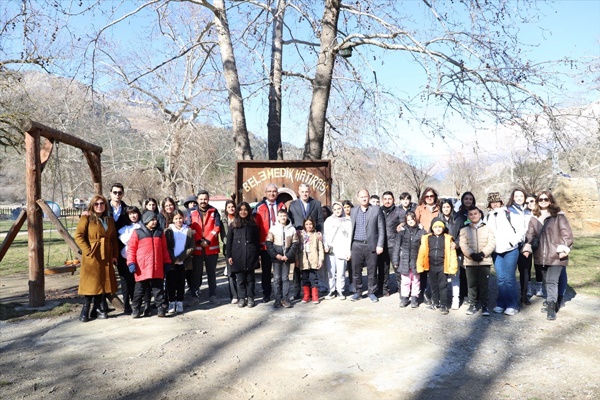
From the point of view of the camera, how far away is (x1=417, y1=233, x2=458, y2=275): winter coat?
22.1 ft

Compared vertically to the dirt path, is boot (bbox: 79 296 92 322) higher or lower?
higher

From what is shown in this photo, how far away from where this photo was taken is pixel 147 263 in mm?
6402

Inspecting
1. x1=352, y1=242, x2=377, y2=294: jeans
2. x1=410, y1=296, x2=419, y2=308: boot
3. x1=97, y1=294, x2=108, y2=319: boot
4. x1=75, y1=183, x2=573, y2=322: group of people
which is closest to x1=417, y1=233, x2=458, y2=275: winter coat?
x1=75, y1=183, x2=573, y2=322: group of people

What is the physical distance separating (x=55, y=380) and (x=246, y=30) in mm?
8425

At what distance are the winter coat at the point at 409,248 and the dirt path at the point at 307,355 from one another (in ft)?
2.15

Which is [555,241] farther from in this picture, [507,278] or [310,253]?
[310,253]

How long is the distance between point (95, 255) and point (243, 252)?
2.02m

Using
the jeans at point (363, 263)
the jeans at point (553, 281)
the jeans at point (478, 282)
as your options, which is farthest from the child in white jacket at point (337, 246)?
the jeans at point (553, 281)

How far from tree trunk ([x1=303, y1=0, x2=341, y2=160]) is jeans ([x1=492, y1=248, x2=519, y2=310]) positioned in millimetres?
4779

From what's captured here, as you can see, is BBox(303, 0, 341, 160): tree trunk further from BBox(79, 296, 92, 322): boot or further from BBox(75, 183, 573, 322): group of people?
BBox(79, 296, 92, 322): boot

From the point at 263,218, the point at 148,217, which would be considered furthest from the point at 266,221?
the point at 148,217

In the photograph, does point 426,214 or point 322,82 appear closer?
point 426,214

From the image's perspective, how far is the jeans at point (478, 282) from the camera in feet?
22.0

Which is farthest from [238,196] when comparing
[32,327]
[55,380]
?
[55,380]
